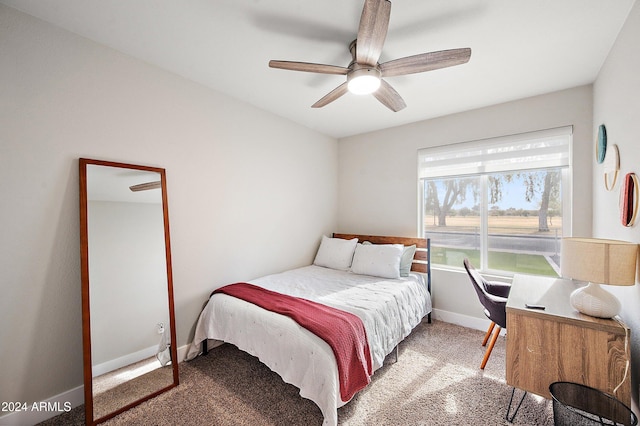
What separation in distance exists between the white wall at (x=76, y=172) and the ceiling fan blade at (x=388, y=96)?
5.09 feet

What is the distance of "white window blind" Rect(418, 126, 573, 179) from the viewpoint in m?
2.71

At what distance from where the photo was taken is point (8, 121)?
1.62 meters

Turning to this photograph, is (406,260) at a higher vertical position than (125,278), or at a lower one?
lower

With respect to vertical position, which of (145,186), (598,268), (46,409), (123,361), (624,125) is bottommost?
(46,409)

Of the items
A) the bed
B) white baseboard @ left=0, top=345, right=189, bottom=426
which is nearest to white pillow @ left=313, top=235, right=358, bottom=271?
the bed

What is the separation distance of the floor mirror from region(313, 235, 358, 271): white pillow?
6.47 feet

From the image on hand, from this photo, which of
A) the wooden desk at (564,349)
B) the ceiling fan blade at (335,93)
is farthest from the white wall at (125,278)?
the wooden desk at (564,349)

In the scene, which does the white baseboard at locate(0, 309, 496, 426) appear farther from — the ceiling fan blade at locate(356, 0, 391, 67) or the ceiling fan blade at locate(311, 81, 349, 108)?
the ceiling fan blade at locate(356, 0, 391, 67)

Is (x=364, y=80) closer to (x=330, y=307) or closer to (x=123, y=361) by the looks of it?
(x=330, y=307)

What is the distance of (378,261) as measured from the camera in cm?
314

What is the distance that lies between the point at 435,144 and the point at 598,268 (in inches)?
90.7

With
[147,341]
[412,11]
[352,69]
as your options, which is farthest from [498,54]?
[147,341]

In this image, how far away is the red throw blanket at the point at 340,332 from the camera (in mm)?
1654

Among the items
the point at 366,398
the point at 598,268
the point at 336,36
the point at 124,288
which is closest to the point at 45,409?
the point at 124,288
